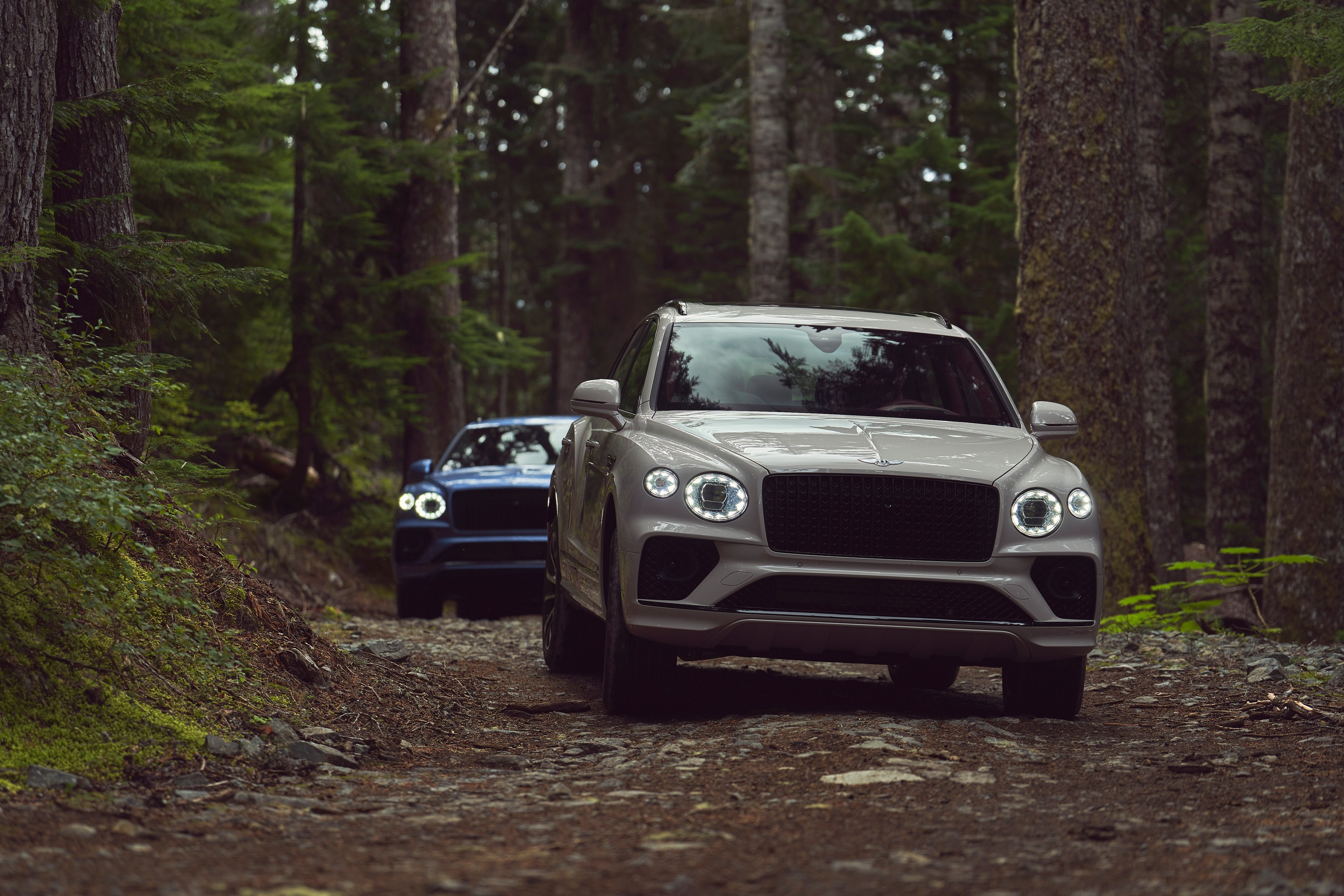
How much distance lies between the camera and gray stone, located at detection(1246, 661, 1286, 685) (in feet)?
26.4

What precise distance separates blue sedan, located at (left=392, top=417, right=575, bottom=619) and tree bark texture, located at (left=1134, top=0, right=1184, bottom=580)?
27.9 ft

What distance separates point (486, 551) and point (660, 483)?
6686 mm

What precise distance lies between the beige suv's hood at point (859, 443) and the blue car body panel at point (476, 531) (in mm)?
5853

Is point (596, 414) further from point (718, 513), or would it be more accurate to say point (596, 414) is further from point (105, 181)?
point (105, 181)

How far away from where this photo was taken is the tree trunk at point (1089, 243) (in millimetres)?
11031

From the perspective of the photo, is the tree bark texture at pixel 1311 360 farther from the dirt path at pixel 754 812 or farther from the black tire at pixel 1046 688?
the black tire at pixel 1046 688

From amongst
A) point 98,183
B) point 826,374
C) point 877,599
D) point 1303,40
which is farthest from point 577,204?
point 877,599

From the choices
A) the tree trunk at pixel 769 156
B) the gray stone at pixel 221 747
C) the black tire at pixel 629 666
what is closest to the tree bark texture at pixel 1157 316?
the tree trunk at pixel 769 156

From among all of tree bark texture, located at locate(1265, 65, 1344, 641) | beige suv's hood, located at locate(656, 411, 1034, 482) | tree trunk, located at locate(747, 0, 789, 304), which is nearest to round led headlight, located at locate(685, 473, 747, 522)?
beige suv's hood, located at locate(656, 411, 1034, 482)

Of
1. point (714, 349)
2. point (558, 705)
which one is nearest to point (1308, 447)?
point (714, 349)

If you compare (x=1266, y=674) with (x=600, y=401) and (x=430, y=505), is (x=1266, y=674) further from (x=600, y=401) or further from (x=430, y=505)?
(x=430, y=505)

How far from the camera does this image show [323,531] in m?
17.8

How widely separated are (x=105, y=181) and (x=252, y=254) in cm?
883

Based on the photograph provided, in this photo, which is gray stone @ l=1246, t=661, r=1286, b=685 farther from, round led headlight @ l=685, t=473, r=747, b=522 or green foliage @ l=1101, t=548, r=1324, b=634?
round led headlight @ l=685, t=473, r=747, b=522
